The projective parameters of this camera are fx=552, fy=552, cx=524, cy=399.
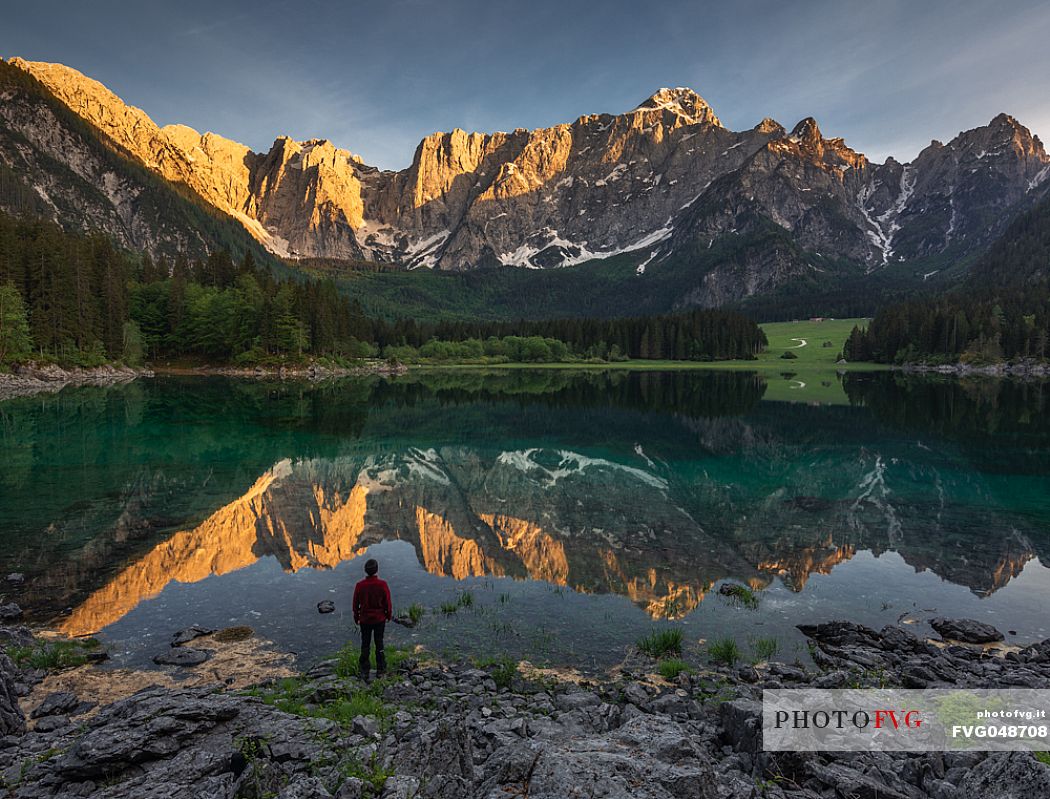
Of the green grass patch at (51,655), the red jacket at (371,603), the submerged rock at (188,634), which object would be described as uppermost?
the red jacket at (371,603)

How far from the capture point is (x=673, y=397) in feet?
291

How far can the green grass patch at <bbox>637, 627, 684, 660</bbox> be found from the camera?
567 inches

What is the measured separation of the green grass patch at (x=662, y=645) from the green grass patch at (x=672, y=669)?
0.73m

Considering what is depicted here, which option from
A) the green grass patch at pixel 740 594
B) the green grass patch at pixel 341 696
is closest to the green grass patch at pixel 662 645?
the green grass patch at pixel 740 594

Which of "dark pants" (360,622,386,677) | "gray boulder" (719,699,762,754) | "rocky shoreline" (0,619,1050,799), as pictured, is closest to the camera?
"rocky shoreline" (0,619,1050,799)

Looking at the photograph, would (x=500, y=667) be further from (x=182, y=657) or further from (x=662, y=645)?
(x=182, y=657)

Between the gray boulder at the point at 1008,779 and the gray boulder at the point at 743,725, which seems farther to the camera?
the gray boulder at the point at 743,725

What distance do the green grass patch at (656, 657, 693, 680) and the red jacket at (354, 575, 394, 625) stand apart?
6.69 metres

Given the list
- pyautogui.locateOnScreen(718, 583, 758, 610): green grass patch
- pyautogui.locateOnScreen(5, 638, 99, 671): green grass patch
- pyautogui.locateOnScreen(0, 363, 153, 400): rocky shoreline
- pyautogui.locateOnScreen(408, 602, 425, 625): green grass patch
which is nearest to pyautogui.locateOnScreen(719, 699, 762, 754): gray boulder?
pyautogui.locateOnScreen(718, 583, 758, 610): green grass patch

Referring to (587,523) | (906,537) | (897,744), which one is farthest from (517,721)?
(906,537)

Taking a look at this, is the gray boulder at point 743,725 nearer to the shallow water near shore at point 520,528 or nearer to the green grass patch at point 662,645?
the green grass patch at point 662,645

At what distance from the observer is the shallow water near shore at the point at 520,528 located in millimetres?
16500

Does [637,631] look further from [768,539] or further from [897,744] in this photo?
[768,539]

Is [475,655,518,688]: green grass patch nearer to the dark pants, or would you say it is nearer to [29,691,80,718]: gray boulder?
the dark pants
